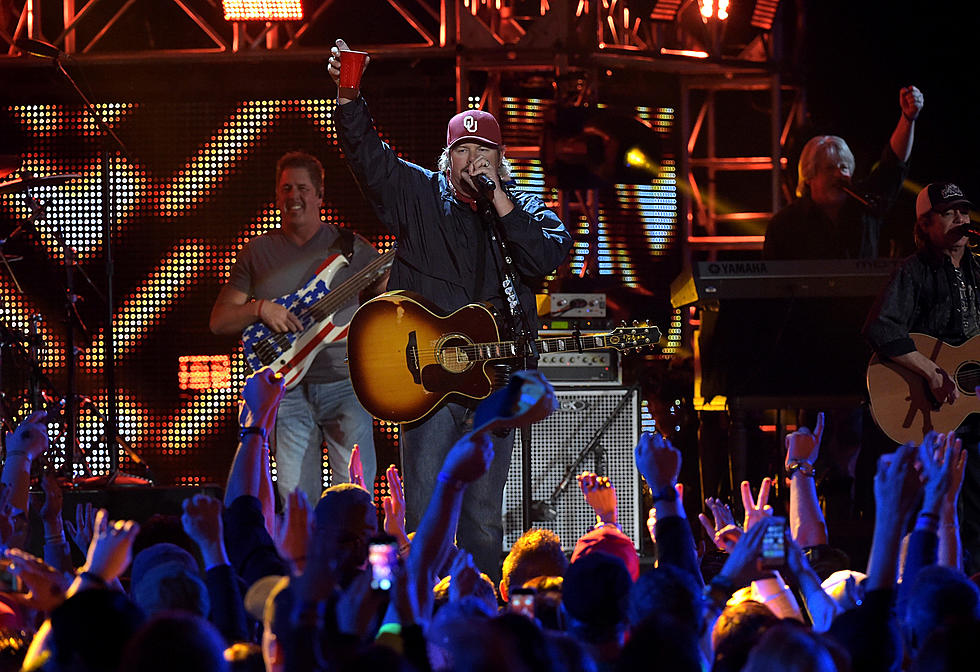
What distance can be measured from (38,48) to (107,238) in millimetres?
1586

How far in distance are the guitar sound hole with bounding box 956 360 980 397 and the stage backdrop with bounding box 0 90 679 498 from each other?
3530 mm

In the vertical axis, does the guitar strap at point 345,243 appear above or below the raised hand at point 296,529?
above

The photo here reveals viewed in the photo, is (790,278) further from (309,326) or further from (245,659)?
(245,659)

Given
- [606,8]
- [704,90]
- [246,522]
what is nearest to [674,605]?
[246,522]

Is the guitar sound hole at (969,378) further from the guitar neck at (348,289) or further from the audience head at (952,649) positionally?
the audience head at (952,649)

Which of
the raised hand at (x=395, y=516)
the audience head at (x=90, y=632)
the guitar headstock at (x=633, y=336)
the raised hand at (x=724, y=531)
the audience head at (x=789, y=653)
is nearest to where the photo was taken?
the audience head at (x=789, y=653)

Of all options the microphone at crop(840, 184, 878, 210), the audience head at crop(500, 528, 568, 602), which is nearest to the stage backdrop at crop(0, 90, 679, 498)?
the microphone at crop(840, 184, 878, 210)

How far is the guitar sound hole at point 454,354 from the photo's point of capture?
484 cm

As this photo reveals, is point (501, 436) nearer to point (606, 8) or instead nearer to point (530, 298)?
point (530, 298)

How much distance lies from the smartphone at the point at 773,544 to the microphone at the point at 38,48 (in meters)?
7.00

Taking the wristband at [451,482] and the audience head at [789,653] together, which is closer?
the audience head at [789,653]

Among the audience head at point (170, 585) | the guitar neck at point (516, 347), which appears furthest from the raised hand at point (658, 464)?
the guitar neck at point (516, 347)

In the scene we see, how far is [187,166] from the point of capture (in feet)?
28.8

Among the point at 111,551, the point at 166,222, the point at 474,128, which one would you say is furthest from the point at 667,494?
the point at 166,222
